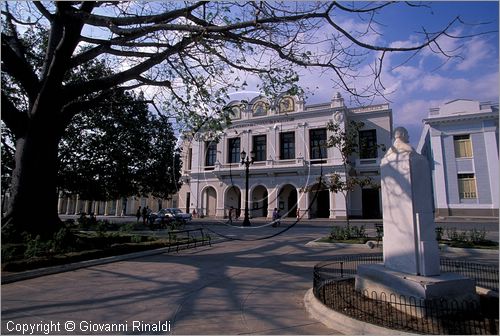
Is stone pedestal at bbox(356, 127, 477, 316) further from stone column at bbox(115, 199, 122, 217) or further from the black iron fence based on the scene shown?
stone column at bbox(115, 199, 122, 217)

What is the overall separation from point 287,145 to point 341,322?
3559 centimetres

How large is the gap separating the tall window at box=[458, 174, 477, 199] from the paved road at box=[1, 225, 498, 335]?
25.2m

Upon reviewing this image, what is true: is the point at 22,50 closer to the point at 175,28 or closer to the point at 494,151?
the point at 175,28

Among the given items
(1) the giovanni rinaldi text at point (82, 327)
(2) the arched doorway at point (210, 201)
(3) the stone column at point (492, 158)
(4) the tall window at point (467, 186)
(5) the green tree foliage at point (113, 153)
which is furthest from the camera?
(2) the arched doorway at point (210, 201)

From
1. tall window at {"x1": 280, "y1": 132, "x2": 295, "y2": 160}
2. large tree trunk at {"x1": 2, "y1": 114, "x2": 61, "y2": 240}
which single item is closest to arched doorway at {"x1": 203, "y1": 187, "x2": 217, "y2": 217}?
tall window at {"x1": 280, "y1": 132, "x2": 295, "y2": 160}

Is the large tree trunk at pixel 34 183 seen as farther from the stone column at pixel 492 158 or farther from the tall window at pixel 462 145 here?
the stone column at pixel 492 158

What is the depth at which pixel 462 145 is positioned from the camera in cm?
3281

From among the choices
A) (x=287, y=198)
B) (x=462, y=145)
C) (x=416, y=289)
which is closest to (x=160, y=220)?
(x=287, y=198)

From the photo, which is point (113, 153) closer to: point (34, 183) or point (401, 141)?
point (34, 183)

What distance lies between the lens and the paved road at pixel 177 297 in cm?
484

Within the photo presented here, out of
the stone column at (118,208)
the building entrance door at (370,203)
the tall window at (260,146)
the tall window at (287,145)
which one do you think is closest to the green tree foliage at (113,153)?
the tall window at (260,146)

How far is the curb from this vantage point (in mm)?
4297

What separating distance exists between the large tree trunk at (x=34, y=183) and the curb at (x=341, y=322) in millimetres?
9992

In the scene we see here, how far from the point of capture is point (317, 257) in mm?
11141
